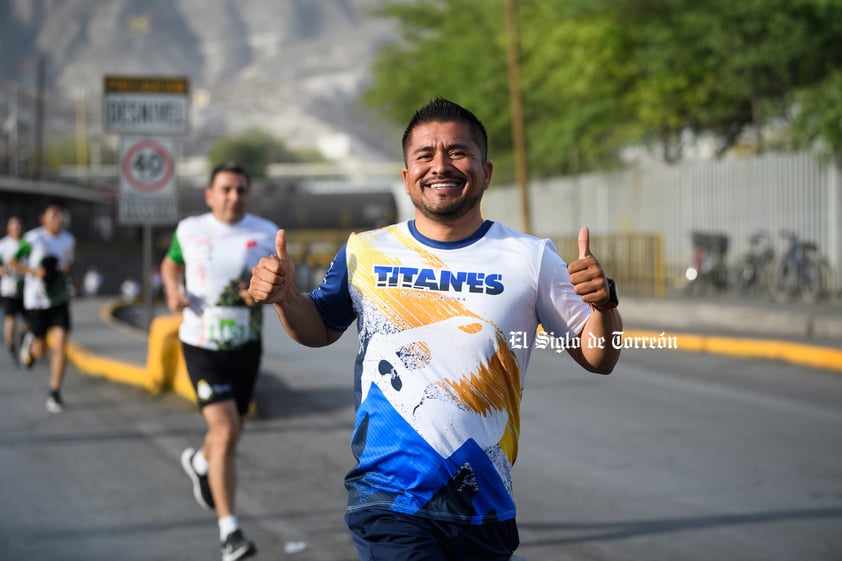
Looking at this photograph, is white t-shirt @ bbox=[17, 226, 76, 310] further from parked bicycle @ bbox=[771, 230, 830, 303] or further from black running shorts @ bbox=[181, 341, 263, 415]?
parked bicycle @ bbox=[771, 230, 830, 303]

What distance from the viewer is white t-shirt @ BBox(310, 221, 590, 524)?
3.57 metres

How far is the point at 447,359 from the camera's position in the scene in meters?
3.63

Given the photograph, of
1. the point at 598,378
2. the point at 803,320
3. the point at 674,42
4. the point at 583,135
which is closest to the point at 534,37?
the point at 583,135

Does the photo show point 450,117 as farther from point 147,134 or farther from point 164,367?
point 147,134

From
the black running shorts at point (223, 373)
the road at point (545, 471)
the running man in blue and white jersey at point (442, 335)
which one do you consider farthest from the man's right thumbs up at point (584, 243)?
the black running shorts at point (223, 373)

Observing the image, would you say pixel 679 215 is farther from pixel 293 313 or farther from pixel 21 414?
pixel 293 313

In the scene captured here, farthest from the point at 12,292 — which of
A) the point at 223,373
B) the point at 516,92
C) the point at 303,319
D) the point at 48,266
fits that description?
the point at 516,92

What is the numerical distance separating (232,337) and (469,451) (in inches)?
147

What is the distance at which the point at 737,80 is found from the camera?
27.5 m

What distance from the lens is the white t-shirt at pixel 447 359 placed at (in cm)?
357

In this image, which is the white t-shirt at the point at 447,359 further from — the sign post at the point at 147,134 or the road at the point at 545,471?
the sign post at the point at 147,134

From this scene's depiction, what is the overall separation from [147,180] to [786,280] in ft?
42.1

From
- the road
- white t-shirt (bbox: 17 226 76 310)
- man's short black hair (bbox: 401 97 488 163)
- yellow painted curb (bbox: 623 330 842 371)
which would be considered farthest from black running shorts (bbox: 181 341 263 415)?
yellow painted curb (bbox: 623 330 842 371)

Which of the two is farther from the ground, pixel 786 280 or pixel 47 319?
pixel 786 280
